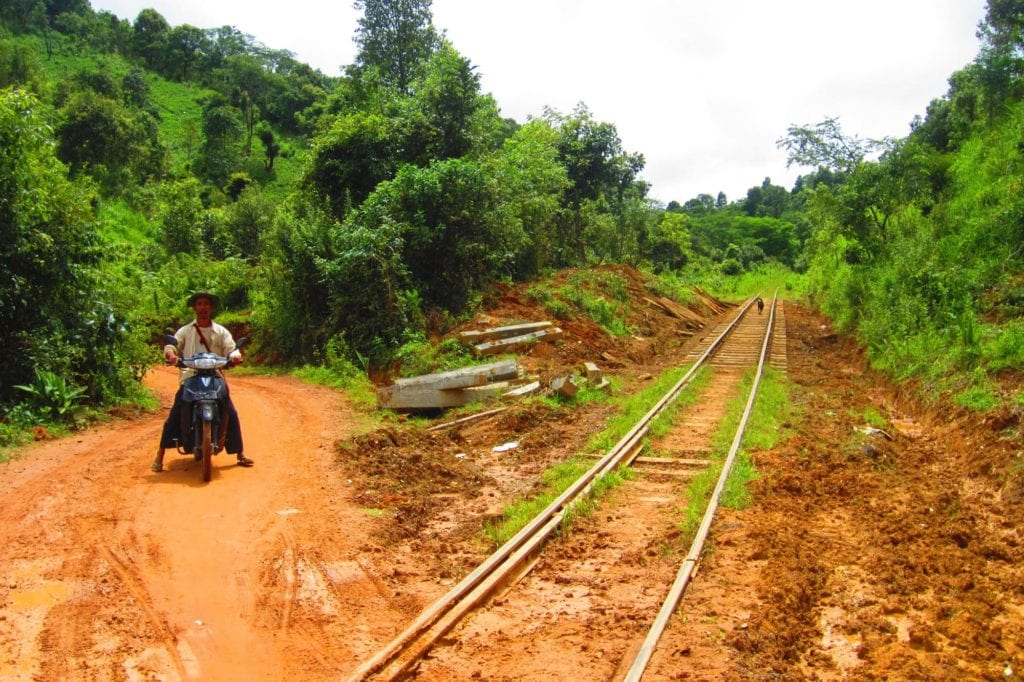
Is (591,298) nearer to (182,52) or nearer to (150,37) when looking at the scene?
(182,52)

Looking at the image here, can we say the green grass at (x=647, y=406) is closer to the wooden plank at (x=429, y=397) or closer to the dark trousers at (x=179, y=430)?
the wooden plank at (x=429, y=397)

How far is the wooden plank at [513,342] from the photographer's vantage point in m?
15.4

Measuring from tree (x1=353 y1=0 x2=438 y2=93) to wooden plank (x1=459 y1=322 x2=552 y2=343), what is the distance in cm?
2230

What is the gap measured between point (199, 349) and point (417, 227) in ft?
33.1

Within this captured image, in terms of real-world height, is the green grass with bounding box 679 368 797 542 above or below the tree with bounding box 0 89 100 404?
below

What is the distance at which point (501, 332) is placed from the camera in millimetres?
16156

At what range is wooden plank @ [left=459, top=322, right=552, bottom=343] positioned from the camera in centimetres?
1565

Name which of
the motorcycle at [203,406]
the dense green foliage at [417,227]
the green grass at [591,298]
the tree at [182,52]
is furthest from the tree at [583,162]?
the tree at [182,52]

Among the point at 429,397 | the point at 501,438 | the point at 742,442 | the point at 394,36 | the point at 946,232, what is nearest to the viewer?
the point at 742,442

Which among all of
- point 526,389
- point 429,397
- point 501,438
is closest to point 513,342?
point 526,389

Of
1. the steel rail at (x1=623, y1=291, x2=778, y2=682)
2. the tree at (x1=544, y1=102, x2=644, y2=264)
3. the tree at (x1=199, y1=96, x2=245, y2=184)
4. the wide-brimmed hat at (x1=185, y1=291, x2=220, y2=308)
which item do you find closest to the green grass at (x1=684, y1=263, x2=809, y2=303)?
the tree at (x1=544, y1=102, x2=644, y2=264)

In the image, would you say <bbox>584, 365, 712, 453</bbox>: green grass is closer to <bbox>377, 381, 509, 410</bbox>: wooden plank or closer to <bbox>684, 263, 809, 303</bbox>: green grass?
<bbox>377, 381, 509, 410</bbox>: wooden plank

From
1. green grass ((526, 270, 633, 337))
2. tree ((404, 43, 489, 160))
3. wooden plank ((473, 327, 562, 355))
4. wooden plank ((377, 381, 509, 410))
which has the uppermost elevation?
tree ((404, 43, 489, 160))

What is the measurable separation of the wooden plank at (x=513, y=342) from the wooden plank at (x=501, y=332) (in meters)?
0.13
